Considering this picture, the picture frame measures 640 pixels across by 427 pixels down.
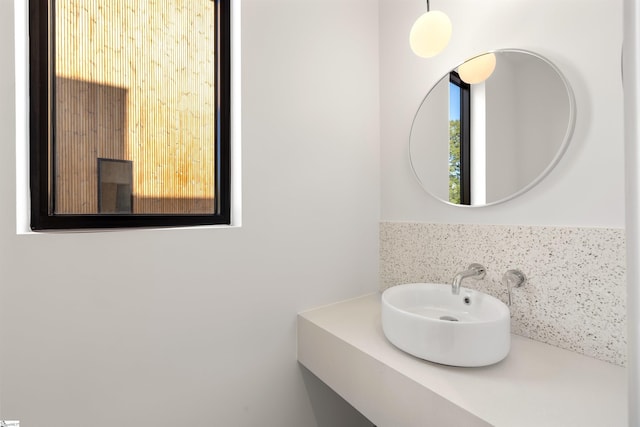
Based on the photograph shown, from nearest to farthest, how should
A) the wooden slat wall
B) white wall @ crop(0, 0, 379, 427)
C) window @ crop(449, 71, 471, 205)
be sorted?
white wall @ crop(0, 0, 379, 427), the wooden slat wall, window @ crop(449, 71, 471, 205)

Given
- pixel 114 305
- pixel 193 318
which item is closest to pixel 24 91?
pixel 114 305

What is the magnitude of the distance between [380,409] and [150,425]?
2.69ft

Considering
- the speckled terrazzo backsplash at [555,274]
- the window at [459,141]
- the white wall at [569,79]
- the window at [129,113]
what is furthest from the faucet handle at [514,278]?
the window at [129,113]

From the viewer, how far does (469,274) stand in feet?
3.94

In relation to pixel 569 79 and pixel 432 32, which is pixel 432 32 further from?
pixel 569 79

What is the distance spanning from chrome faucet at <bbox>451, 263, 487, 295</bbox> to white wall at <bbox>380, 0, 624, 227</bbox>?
20cm

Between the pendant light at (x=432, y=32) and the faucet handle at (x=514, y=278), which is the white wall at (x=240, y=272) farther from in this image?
the faucet handle at (x=514, y=278)

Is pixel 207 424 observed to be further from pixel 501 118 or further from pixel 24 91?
pixel 501 118

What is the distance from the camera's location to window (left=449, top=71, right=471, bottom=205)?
1.34 metres

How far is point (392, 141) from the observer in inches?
64.9

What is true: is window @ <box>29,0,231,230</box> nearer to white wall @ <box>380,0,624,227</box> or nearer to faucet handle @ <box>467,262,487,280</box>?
white wall @ <box>380,0,624,227</box>

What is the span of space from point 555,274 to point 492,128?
0.62 m

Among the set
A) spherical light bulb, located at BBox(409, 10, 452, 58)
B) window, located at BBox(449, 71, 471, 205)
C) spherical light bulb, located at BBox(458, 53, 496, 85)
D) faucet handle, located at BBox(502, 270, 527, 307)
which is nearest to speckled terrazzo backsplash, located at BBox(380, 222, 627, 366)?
faucet handle, located at BBox(502, 270, 527, 307)

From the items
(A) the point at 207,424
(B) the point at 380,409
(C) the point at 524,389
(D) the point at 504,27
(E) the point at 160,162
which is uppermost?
(D) the point at 504,27
